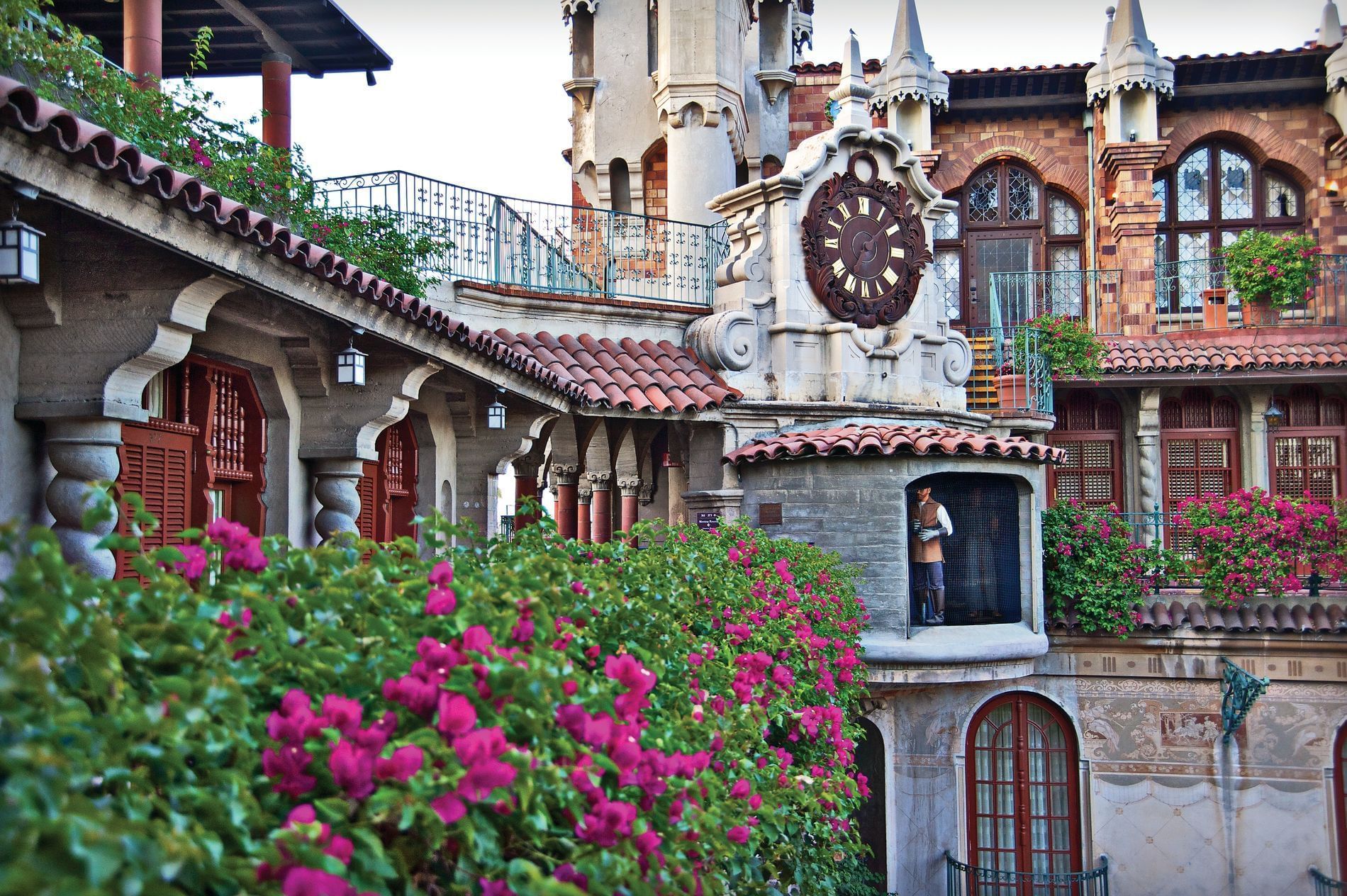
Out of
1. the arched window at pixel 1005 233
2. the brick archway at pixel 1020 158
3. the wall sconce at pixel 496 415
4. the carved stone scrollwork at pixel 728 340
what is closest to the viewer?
the wall sconce at pixel 496 415

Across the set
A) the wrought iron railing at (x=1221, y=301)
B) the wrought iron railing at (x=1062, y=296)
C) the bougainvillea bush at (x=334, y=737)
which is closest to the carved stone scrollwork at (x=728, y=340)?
the wrought iron railing at (x=1062, y=296)

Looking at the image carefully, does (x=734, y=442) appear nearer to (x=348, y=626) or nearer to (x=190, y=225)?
(x=190, y=225)

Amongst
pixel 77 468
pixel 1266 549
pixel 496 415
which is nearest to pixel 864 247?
pixel 1266 549

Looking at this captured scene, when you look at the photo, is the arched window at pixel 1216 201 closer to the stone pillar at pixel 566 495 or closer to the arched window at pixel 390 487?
the stone pillar at pixel 566 495

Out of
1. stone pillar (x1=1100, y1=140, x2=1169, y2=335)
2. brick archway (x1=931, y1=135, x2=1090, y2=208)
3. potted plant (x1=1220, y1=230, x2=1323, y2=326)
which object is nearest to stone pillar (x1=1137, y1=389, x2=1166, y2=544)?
stone pillar (x1=1100, y1=140, x2=1169, y2=335)

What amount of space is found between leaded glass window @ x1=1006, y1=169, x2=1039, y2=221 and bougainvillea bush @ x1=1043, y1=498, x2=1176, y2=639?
8171 mm

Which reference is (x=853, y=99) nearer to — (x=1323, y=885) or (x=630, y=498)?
(x=630, y=498)

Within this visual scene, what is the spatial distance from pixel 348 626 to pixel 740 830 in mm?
1430

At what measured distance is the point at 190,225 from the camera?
5430mm

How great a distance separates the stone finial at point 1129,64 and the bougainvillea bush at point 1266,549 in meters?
8.44

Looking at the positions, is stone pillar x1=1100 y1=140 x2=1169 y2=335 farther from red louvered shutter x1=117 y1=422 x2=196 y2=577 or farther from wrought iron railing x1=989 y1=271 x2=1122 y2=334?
red louvered shutter x1=117 y1=422 x2=196 y2=577

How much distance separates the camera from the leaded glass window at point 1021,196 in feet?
73.5

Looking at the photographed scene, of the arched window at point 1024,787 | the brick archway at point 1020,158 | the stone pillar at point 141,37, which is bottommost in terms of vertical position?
the arched window at point 1024,787

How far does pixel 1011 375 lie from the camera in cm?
1806
